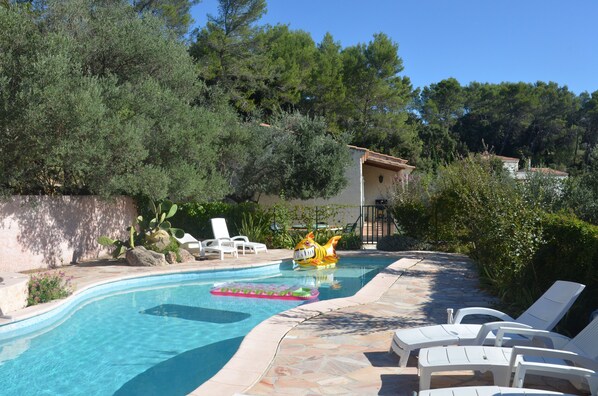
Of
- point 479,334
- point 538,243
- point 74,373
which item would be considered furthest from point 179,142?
point 479,334

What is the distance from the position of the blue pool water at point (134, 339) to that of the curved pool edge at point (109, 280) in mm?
108

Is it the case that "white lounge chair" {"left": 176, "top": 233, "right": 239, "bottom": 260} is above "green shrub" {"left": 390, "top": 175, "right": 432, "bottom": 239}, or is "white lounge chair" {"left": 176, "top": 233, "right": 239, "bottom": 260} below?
below

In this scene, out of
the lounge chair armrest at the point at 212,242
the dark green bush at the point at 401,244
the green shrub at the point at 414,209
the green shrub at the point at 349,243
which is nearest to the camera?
the lounge chair armrest at the point at 212,242

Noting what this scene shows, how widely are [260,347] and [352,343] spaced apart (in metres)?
1.11

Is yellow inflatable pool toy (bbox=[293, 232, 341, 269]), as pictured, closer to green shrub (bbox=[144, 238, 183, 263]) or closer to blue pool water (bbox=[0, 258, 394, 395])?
blue pool water (bbox=[0, 258, 394, 395])

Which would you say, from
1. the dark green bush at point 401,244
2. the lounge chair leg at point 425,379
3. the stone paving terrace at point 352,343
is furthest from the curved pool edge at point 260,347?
the dark green bush at point 401,244

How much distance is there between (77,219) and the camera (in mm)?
14969

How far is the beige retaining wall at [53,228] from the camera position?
12.9m

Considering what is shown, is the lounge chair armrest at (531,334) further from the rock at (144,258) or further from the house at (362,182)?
the house at (362,182)

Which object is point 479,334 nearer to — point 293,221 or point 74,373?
point 74,373

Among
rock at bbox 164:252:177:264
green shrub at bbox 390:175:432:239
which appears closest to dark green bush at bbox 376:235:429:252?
green shrub at bbox 390:175:432:239

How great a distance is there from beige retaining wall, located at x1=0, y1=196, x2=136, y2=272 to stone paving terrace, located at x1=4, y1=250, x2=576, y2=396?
253cm

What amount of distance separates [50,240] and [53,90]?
4.83 meters

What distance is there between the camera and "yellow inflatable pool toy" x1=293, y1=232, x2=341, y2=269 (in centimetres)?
1427
